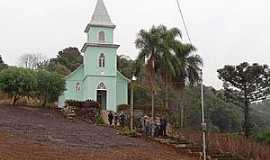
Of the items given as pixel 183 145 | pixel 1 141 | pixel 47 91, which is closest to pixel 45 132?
pixel 1 141

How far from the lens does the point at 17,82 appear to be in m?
42.9

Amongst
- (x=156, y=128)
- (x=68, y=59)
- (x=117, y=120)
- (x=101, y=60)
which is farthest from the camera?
(x=68, y=59)

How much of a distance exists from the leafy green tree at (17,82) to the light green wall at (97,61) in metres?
5.97

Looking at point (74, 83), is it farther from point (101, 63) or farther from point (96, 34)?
point (96, 34)

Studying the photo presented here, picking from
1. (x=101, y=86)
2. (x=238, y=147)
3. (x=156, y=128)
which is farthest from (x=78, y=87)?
(x=238, y=147)

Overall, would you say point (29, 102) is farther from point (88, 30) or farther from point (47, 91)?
point (88, 30)

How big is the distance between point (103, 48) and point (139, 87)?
7290 millimetres

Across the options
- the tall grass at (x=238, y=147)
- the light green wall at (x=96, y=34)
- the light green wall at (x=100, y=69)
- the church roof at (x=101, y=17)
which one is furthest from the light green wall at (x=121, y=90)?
the tall grass at (x=238, y=147)

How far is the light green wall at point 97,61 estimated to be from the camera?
4725 centimetres

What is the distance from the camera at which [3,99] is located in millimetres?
48312

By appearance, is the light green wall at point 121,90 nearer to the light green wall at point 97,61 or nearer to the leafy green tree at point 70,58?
the light green wall at point 97,61

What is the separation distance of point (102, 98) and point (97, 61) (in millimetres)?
3690

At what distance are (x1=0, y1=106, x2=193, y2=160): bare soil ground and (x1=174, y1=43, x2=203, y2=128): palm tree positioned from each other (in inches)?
593

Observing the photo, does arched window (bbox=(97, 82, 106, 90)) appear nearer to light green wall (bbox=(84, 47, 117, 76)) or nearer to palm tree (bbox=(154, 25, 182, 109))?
light green wall (bbox=(84, 47, 117, 76))
